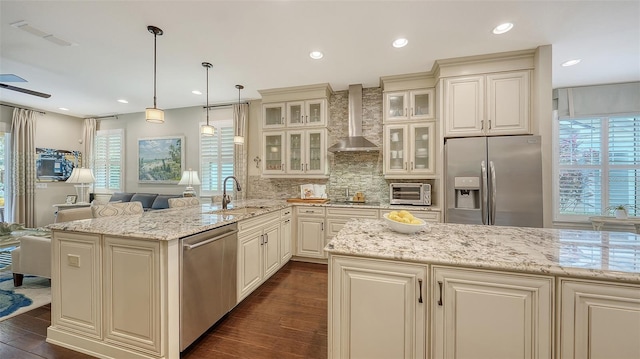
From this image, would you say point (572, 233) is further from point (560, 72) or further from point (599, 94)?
point (599, 94)

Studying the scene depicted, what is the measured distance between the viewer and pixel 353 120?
4.05 metres

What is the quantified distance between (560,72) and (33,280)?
757 cm

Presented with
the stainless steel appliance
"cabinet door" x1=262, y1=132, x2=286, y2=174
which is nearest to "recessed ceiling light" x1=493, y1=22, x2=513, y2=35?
the stainless steel appliance

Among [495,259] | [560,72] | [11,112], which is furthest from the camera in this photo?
[11,112]

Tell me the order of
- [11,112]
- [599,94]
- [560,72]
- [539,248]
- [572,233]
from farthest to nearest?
[11,112], [599,94], [560,72], [572,233], [539,248]

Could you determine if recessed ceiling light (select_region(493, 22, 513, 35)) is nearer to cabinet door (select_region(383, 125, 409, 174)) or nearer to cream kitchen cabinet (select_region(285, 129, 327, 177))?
cabinet door (select_region(383, 125, 409, 174))

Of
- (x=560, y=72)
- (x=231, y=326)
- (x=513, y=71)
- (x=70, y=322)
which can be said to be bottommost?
(x=231, y=326)

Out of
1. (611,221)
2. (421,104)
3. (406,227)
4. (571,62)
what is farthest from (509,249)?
(611,221)

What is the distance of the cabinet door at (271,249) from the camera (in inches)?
113

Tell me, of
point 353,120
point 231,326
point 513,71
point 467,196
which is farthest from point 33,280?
point 513,71

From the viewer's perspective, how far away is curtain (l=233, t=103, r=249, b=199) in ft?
15.1

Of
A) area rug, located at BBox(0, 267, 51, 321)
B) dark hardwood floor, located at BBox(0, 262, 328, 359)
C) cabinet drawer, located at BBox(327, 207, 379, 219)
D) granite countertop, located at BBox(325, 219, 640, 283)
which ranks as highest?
granite countertop, located at BBox(325, 219, 640, 283)

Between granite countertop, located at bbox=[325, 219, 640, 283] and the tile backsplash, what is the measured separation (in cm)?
239

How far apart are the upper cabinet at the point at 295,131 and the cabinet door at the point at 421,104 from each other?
1.35 metres
